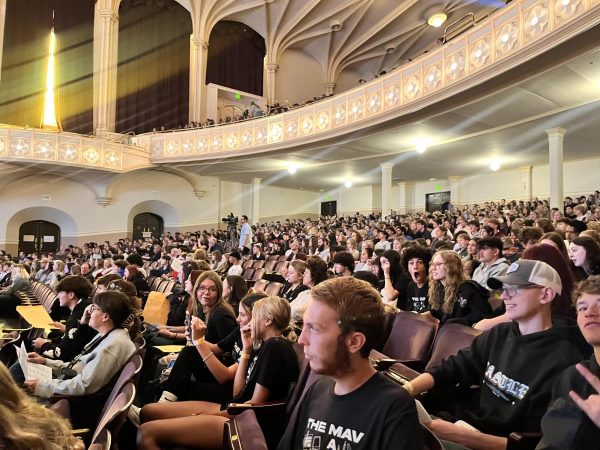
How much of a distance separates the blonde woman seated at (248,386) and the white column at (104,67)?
15938 millimetres

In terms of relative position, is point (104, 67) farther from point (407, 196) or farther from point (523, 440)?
point (523, 440)

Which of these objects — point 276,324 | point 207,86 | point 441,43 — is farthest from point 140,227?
point 276,324

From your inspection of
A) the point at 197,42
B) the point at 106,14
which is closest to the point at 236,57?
the point at 197,42

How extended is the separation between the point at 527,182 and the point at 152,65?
14.6m

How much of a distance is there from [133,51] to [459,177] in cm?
1343

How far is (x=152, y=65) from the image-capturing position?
716 inches

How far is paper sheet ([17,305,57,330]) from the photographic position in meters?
3.96

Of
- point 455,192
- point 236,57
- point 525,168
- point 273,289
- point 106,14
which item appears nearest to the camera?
point 273,289

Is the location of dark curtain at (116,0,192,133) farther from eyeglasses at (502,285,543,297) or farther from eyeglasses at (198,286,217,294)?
eyeglasses at (502,285,543,297)

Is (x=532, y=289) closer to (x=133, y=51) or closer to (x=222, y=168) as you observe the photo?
(x=222, y=168)

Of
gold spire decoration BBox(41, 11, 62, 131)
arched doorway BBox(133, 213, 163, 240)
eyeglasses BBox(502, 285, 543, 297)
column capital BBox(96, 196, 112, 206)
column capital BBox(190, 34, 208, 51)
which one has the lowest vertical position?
eyeglasses BBox(502, 285, 543, 297)

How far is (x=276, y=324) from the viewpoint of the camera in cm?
240

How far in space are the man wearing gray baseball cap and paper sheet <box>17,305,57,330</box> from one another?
3392 millimetres

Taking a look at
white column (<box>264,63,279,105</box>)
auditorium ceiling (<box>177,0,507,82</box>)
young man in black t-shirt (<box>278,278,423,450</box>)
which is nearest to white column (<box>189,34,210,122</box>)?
auditorium ceiling (<box>177,0,507,82</box>)
